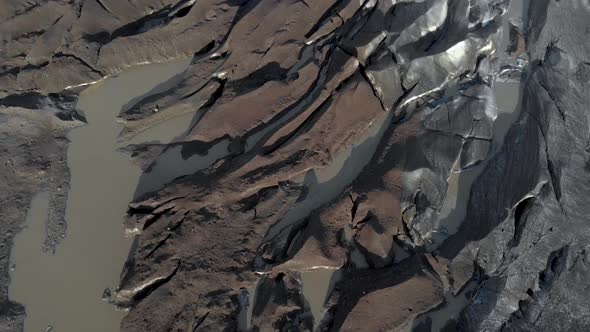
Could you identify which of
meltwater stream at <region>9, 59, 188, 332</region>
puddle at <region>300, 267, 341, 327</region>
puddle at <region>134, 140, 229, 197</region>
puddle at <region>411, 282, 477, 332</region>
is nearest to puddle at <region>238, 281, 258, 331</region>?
puddle at <region>300, 267, 341, 327</region>

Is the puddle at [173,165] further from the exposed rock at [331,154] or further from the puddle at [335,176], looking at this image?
the puddle at [335,176]

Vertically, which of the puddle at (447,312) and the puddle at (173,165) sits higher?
the puddle at (173,165)

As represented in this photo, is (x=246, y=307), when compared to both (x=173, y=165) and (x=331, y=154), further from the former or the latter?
(x=331, y=154)

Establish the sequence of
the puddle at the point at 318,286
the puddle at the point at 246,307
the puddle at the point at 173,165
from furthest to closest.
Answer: the puddle at the point at 173,165 → the puddle at the point at 318,286 → the puddle at the point at 246,307

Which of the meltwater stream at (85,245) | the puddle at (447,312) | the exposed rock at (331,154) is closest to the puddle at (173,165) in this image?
the exposed rock at (331,154)

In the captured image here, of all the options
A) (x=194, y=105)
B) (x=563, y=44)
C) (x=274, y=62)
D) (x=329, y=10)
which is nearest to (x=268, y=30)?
(x=274, y=62)

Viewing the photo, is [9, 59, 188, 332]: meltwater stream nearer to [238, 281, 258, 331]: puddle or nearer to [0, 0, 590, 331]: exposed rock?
[0, 0, 590, 331]: exposed rock
